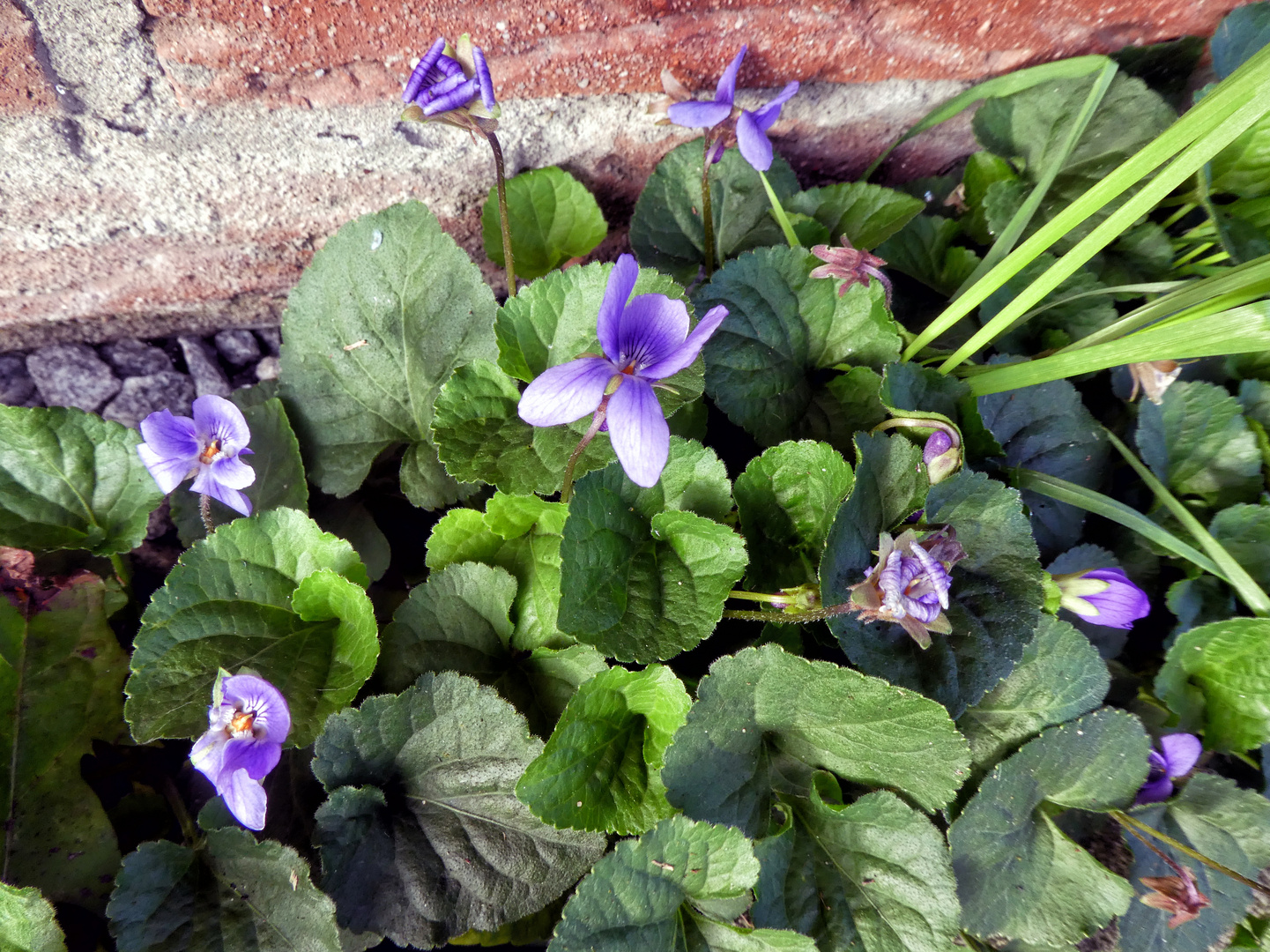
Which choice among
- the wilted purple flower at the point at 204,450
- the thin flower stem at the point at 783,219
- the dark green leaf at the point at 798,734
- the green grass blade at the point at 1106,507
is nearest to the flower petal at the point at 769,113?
the thin flower stem at the point at 783,219

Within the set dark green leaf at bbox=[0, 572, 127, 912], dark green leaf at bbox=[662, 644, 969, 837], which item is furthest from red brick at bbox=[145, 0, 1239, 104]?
dark green leaf at bbox=[662, 644, 969, 837]

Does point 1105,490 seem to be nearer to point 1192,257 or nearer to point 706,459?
point 1192,257

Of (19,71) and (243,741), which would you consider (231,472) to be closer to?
(243,741)

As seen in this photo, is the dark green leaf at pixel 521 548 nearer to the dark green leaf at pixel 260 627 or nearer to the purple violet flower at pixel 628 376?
the dark green leaf at pixel 260 627

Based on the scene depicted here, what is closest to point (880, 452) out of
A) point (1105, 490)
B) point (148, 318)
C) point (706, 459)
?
point (706, 459)

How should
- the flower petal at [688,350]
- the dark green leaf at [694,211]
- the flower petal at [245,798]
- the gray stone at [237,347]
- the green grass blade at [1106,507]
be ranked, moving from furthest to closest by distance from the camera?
the gray stone at [237,347] < the dark green leaf at [694,211] < the green grass blade at [1106,507] < the flower petal at [245,798] < the flower petal at [688,350]
